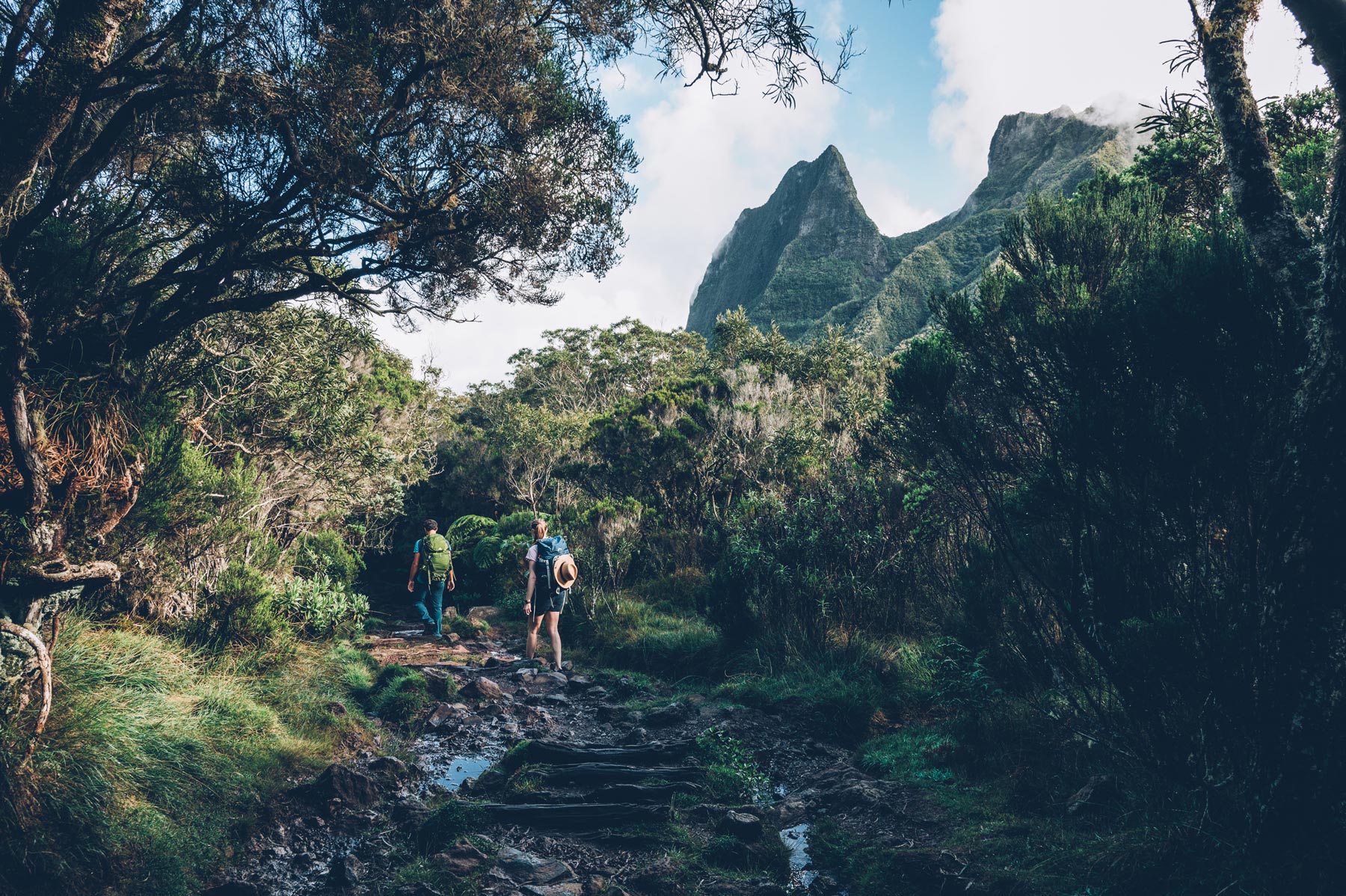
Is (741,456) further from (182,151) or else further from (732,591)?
(182,151)

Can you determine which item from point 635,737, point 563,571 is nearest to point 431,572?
point 563,571

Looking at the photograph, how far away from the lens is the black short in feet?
27.6

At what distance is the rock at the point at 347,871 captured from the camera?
3568mm

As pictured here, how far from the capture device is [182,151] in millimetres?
4844

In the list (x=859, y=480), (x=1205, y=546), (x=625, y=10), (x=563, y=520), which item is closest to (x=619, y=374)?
(x=563, y=520)

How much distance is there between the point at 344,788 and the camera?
4508 mm

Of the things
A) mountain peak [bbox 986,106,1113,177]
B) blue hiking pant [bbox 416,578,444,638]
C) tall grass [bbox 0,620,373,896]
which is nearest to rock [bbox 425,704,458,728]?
tall grass [bbox 0,620,373,896]

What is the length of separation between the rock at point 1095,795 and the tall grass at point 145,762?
4.47m

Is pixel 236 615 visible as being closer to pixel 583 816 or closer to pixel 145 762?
pixel 145 762

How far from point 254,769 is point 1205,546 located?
565 centimetres

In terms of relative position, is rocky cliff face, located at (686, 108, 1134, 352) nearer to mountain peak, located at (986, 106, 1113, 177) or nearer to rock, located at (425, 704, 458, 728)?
mountain peak, located at (986, 106, 1113, 177)

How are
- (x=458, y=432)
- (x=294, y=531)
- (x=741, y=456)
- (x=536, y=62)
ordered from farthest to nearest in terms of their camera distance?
(x=458, y=432) < (x=741, y=456) < (x=294, y=531) < (x=536, y=62)

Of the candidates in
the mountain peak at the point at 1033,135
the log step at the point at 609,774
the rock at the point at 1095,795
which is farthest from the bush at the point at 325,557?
the mountain peak at the point at 1033,135

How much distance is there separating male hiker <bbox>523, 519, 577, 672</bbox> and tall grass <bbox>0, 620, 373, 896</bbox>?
2.75 meters
